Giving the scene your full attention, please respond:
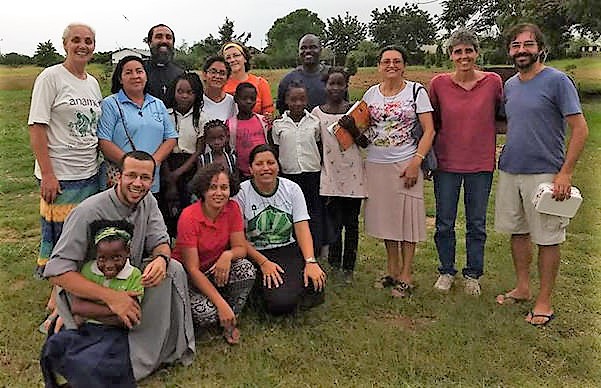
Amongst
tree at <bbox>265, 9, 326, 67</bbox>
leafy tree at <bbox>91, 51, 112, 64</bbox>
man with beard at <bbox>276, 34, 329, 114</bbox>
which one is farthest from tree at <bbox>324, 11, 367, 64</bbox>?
man with beard at <bbox>276, 34, 329, 114</bbox>

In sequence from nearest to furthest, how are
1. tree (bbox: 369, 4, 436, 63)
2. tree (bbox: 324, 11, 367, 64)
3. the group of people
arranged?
the group of people, tree (bbox: 324, 11, 367, 64), tree (bbox: 369, 4, 436, 63)

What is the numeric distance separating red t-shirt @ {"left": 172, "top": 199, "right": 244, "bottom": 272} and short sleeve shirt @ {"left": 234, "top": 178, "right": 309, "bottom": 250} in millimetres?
164

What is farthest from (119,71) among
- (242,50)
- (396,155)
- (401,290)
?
(401,290)

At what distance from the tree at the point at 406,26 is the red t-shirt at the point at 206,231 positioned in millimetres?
42115

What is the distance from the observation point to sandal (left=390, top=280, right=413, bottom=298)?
14.6ft

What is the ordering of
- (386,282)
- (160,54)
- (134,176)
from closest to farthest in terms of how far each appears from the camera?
(134,176) < (160,54) < (386,282)

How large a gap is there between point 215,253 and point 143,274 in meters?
0.66

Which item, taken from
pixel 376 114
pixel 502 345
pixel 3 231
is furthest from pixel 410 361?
pixel 3 231

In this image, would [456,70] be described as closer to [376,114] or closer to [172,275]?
[376,114]

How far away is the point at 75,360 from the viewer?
9.79ft

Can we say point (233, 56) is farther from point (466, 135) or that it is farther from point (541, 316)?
point (541, 316)

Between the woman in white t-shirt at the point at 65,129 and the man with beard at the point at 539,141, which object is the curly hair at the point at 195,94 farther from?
the man with beard at the point at 539,141

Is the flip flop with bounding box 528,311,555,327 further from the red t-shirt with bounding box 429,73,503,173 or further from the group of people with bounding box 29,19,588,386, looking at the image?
the red t-shirt with bounding box 429,73,503,173

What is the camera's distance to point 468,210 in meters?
4.44
